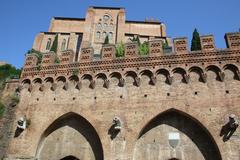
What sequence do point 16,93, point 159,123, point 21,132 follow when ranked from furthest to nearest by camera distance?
1. point 16,93
2. point 21,132
3. point 159,123

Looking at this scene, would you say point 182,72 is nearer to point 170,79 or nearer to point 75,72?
point 170,79

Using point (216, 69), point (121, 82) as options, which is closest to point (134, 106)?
point (121, 82)

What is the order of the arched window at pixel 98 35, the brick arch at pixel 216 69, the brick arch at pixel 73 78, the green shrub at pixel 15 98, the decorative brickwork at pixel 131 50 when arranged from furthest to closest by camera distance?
the arched window at pixel 98 35
the green shrub at pixel 15 98
the brick arch at pixel 73 78
the decorative brickwork at pixel 131 50
the brick arch at pixel 216 69

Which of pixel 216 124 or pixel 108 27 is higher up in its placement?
pixel 108 27

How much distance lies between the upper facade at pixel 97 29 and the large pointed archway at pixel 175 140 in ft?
109

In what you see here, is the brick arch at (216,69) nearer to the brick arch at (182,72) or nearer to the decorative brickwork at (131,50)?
the brick arch at (182,72)

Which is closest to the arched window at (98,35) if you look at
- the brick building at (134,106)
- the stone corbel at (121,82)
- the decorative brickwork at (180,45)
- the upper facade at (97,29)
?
the upper facade at (97,29)

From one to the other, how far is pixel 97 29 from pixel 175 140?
3750 centimetres

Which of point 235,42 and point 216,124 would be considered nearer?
point 216,124

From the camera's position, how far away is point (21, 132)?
11.3 meters

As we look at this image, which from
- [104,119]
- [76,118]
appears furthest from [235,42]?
[76,118]

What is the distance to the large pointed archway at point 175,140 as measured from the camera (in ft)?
31.7

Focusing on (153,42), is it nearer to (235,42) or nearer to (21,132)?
(235,42)

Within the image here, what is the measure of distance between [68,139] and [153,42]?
230 inches
